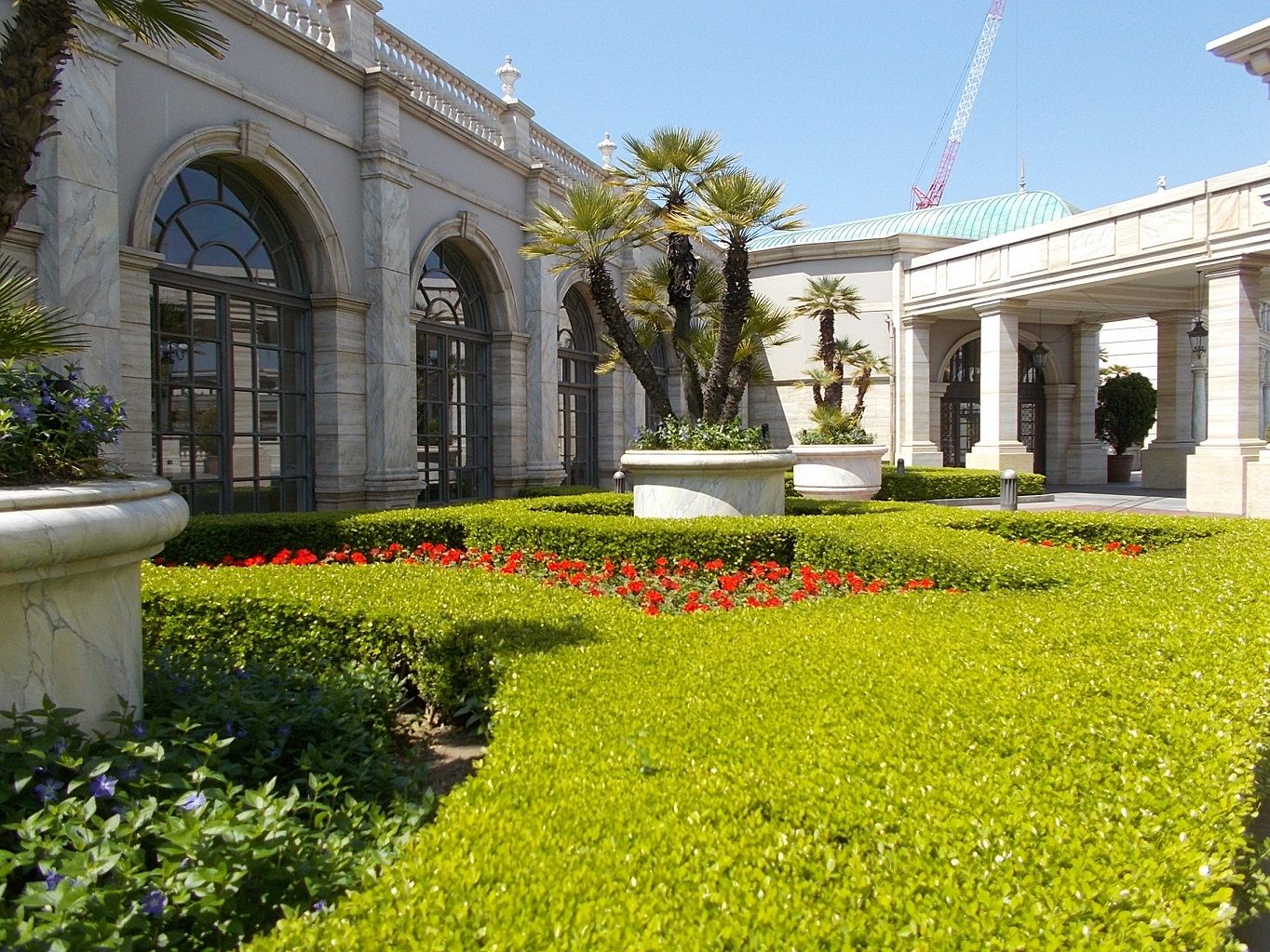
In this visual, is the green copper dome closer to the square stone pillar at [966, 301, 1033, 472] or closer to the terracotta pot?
the square stone pillar at [966, 301, 1033, 472]

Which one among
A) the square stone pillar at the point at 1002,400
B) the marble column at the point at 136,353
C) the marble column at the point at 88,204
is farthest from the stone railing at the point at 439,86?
the square stone pillar at the point at 1002,400

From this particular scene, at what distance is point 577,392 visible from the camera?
20.3 metres

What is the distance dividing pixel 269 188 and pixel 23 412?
10.1 metres

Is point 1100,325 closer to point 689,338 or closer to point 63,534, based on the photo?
point 689,338

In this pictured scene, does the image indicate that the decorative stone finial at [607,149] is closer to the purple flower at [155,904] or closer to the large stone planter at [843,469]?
the large stone planter at [843,469]

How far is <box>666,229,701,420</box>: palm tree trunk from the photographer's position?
10.2 m

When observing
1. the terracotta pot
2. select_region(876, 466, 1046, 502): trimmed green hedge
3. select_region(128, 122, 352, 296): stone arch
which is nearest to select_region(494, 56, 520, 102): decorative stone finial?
select_region(128, 122, 352, 296): stone arch

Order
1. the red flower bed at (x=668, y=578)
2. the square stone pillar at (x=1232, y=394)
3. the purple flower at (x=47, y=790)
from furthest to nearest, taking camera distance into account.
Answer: the square stone pillar at (x=1232, y=394) → the red flower bed at (x=668, y=578) → the purple flower at (x=47, y=790)

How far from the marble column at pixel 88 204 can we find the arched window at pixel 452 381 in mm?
5847

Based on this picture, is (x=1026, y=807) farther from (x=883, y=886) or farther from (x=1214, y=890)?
(x=883, y=886)

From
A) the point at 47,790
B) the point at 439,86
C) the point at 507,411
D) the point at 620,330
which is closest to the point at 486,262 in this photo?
the point at 507,411

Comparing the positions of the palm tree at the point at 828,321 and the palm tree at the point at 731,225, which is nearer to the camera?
the palm tree at the point at 731,225

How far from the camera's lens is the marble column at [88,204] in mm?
8023

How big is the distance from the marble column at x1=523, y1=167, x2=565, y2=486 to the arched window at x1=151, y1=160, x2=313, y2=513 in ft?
17.8
